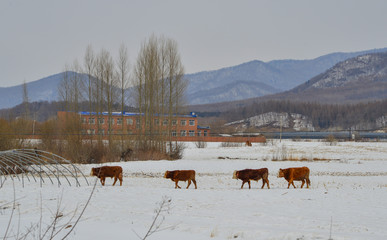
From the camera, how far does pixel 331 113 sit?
7067 inches

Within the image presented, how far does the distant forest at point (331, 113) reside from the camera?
170 m

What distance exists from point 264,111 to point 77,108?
152068 mm

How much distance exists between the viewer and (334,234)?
316 inches

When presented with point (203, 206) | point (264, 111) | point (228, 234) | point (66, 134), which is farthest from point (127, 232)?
point (264, 111)

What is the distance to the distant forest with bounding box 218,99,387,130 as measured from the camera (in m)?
170

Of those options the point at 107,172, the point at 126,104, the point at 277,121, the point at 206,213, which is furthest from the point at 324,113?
the point at 206,213

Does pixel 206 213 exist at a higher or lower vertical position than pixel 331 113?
lower

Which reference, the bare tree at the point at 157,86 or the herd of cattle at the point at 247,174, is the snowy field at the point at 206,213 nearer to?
the herd of cattle at the point at 247,174

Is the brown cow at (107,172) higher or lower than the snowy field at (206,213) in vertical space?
higher

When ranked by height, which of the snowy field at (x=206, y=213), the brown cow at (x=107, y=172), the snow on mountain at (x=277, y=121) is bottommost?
the snowy field at (x=206, y=213)

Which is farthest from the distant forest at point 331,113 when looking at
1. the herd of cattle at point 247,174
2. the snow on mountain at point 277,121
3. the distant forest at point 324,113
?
the herd of cattle at point 247,174

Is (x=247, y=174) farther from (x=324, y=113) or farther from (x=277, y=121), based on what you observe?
(x=324, y=113)

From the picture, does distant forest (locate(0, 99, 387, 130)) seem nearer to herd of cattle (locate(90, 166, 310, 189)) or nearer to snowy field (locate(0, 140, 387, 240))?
herd of cattle (locate(90, 166, 310, 189))

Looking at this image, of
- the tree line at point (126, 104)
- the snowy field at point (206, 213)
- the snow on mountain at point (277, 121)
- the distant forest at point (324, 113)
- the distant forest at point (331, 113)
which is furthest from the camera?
the snow on mountain at point (277, 121)
